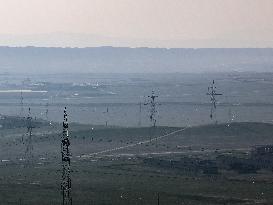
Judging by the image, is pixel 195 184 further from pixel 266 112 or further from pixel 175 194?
pixel 266 112

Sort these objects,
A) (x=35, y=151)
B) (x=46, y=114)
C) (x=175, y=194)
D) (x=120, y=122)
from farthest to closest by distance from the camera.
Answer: (x=46, y=114) → (x=120, y=122) → (x=35, y=151) → (x=175, y=194)

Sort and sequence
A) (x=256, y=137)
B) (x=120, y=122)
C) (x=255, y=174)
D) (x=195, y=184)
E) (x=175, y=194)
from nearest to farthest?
(x=175, y=194), (x=195, y=184), (x=255, y=174), (x=256, y=137), (x=120, y=122)

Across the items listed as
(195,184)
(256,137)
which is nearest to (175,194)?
(195,184)

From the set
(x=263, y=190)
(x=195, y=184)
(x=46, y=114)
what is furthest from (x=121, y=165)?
(x=46, y=114)

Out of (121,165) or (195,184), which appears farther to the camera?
(121,165)

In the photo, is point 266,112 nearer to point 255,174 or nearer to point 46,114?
point 46,114

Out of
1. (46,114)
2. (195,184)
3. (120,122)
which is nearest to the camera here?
(195,184)

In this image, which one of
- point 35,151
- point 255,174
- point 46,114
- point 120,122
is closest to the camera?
point 255,174

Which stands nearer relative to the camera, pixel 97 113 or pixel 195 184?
pixel 195 184

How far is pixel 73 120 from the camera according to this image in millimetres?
165875

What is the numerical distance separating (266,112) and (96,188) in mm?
107577

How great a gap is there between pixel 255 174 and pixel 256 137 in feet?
130

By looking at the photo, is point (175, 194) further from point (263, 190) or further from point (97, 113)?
point (97, 113)

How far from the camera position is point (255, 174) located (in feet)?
298
